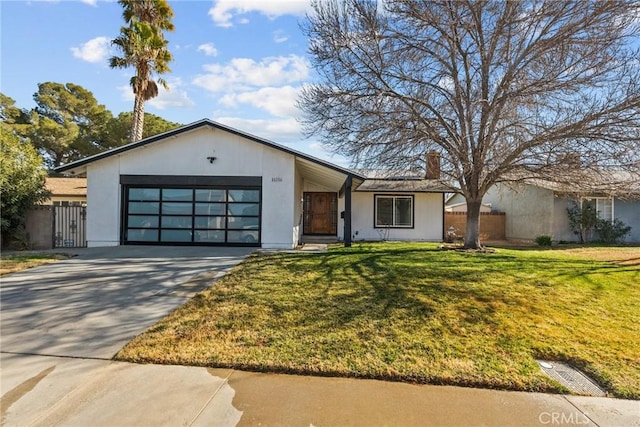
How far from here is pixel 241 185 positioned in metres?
13.8

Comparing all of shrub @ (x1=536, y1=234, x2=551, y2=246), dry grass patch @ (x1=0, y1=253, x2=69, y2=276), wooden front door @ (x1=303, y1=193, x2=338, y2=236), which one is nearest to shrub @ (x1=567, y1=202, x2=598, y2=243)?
shrub @ (x1=536, y1=234, x2=551, y2=246)

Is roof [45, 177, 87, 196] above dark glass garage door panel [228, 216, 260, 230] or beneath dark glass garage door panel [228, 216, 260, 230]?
above

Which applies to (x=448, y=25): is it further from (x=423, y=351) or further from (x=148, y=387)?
(x=148, y=387)

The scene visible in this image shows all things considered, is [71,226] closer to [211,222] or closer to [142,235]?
[142,235]

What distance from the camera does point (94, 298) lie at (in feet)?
21.4

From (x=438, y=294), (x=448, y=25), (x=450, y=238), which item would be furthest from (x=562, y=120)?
(x=450, y=238)

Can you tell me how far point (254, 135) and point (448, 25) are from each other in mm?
7176

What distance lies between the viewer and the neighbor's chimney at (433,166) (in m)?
12.2

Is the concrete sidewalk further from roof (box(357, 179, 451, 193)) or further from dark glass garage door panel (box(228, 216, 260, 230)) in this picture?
roof (box(357, 179, 451, 193))

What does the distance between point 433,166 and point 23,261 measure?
40.8 ft

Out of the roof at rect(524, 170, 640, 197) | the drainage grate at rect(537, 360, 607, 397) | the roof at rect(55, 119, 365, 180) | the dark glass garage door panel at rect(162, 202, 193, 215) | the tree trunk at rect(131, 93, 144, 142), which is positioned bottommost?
the drainage grate at rect(537, 360, 607, 397)

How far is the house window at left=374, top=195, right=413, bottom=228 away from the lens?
1838cm

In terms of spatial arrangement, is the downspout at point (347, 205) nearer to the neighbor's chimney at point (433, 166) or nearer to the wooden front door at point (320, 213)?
the neighbor's chimney at point (433, 166)

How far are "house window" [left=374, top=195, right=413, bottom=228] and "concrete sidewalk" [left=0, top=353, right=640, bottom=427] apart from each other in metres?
15.0
